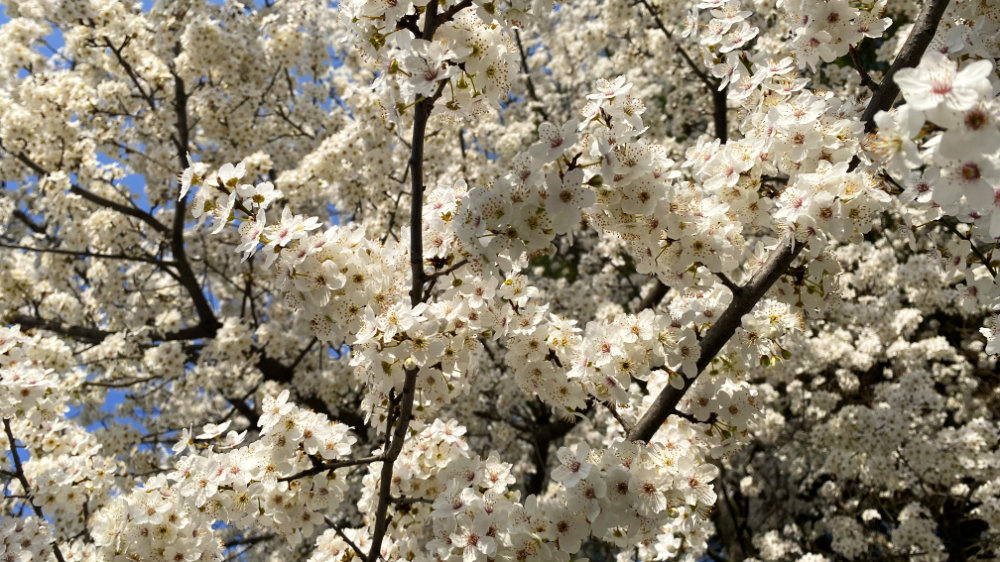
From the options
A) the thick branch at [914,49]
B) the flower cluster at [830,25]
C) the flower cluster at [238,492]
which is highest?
the flower cluster at [830,25]

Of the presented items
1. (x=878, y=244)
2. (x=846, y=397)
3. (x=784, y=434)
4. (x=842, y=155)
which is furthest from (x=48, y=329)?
(x=878, y=244)

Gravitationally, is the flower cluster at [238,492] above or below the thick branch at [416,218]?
below

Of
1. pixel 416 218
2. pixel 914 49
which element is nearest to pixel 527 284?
pixel 416 218

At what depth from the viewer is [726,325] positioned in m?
2.53

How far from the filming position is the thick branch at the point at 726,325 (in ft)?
7.89

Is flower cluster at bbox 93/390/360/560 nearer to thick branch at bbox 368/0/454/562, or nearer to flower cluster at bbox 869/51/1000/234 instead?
thick branch at bbox 368/0/454/562

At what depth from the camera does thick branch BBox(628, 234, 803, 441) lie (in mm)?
2406

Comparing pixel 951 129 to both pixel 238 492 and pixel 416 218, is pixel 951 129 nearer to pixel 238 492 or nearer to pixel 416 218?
pixel 416 218

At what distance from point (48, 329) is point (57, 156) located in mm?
1648

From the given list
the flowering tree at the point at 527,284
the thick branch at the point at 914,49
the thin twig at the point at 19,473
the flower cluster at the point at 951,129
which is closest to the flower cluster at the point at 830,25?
the flowering tree at the point at 527,284

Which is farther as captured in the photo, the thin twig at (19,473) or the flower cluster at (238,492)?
the thin twig at (19,473)

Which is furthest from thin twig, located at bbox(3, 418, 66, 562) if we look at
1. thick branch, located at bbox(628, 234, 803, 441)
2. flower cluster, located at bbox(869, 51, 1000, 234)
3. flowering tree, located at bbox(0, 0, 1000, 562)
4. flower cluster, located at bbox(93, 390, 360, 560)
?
flower cluster, located at bbox(869, 51, 1000, 234)

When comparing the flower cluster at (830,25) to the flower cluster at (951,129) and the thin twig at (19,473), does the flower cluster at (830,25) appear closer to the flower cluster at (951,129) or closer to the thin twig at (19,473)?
the flower cluster at (951,129)

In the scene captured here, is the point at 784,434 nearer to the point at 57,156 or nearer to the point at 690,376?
the point at 690,376
